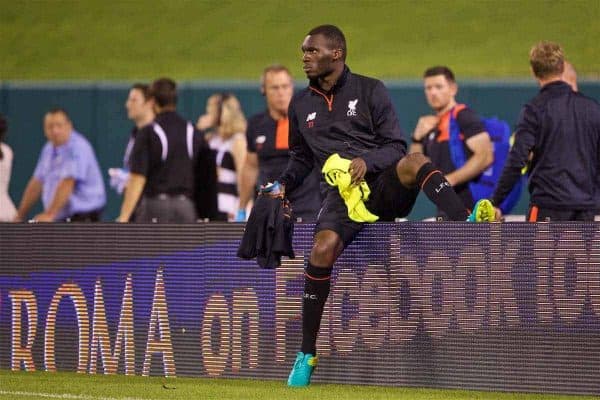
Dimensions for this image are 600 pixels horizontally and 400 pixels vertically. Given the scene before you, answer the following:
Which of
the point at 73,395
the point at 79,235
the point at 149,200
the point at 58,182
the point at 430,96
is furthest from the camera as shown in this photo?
the point at 58,182

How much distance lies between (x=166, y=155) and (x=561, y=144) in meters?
4.56

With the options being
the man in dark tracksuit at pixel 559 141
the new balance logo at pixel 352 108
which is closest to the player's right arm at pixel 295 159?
the new balance logo at pixel 352 108

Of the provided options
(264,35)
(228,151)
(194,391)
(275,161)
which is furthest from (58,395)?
(264,35)

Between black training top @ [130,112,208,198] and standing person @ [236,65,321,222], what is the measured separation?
776 mm

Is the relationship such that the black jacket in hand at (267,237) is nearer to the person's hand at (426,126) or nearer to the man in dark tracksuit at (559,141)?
the man in dark tracksuit at (559,141)

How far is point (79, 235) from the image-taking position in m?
11.0

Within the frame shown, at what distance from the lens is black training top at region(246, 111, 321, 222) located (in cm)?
1292

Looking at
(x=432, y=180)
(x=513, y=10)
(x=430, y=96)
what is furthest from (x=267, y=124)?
(x=513, y=10)

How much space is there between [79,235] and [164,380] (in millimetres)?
1383

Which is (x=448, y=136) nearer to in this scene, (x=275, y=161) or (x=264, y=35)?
(x=275, y=161)

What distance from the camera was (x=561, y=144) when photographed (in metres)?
11.1

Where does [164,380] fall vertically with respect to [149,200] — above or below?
below

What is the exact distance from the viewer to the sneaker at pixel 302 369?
9750mm

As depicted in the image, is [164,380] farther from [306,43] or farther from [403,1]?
[403,1]
